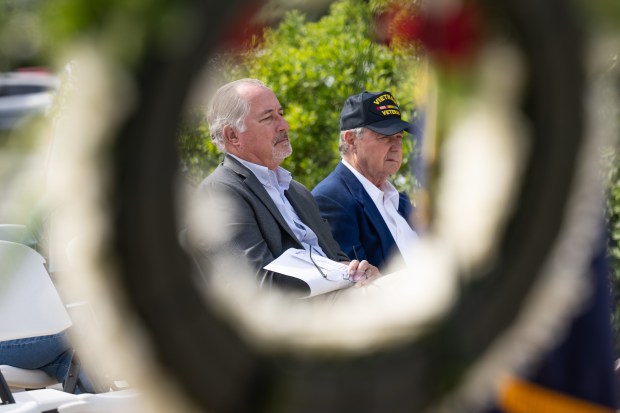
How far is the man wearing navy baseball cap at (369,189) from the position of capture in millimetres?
3307

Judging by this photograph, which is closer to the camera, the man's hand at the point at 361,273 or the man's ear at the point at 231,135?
the man's hand at the point at 361,273

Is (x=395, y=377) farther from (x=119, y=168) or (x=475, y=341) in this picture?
(x=119, y=168)

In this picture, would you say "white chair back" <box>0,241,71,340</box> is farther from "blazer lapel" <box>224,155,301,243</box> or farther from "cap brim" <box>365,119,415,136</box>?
"cap brim" <box>365,119,415,136</box>

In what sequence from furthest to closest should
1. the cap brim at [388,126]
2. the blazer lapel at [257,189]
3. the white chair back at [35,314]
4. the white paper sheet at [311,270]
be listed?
the cap brim at [388,126] → the blazer lapel at [257,189] → the white chair back at [35,314] → the white paper sheet at [311,270]

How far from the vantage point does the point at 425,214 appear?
0.56 meters

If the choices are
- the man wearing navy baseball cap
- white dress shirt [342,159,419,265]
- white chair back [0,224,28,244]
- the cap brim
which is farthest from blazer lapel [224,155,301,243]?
white chair back [0,224,28,244]

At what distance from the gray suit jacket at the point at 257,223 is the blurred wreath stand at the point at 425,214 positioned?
6.17 feet

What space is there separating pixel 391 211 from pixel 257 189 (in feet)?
2.43

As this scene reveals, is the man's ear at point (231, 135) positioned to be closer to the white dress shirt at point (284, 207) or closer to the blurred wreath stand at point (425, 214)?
the white dress shirt at point (284, 207)

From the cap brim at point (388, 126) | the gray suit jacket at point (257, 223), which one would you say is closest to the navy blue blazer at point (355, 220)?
the gray suit jacket at point (257, 223)

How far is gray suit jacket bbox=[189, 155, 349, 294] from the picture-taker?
2570 millimetres

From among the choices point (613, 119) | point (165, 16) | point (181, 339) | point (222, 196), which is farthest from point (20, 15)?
point (222, 196)

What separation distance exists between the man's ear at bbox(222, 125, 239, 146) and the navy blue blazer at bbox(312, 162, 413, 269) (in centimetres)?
46

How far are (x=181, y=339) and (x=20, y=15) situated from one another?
0.18 meters
